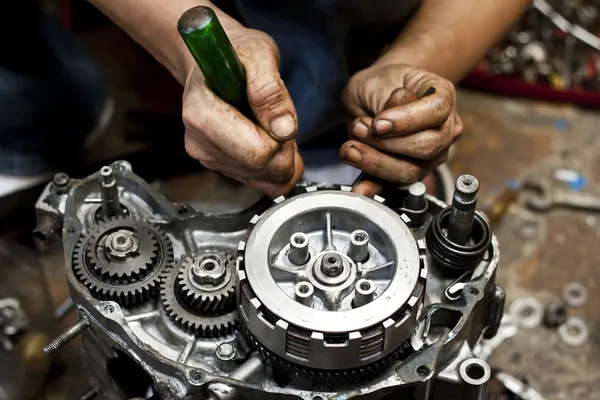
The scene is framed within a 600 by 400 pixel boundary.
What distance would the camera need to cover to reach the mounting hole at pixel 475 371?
1.27 metres

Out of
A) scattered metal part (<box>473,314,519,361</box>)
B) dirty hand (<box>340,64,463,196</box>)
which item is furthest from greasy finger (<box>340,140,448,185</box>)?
scattered metal part (<box>473,314,519,361</box>)

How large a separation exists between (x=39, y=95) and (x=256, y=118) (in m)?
1.23

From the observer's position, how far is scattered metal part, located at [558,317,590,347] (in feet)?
7.08

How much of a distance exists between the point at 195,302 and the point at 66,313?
103cm

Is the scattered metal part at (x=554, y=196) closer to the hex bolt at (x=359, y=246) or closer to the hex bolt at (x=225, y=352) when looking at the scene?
the hex bolt at (x=359, y=246)

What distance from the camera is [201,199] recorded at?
2504mm

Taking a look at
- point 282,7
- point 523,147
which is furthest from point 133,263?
point 523,147

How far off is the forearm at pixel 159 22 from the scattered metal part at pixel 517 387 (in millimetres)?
1085

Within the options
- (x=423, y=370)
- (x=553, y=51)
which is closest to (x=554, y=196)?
(x=553, y=51)

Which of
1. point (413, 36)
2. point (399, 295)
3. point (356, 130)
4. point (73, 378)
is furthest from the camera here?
point (73, 378)

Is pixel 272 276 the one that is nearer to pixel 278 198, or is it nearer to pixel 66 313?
pixel 278 198

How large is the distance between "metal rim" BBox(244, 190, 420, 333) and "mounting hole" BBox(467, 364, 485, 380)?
22 cm

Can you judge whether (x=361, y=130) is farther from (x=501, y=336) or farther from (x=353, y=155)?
(x=501, y=336)

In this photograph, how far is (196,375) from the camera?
3.96ft
